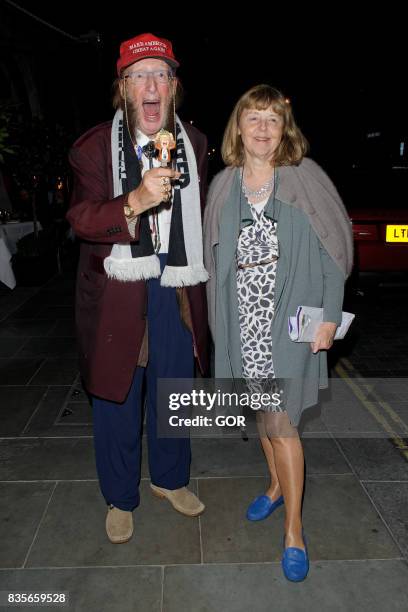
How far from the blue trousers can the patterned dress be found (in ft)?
1.12

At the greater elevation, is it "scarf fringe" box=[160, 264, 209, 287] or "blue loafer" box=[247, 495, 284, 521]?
"scarf fringe" box=[160, 264, 209, 287]

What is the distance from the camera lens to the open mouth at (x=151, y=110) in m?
2.18

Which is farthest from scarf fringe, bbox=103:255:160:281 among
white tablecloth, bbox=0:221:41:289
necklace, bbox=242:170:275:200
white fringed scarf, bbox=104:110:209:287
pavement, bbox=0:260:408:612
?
white tablecloth, bbox=0:221:41:289

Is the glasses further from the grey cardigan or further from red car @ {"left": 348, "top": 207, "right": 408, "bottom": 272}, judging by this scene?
red car @ {"left": 348, "top": 207, "right": 408, "bottom": 272}

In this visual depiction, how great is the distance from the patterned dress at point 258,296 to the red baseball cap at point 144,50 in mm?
728

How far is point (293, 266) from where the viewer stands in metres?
2.19

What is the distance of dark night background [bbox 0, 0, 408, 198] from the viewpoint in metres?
13.0

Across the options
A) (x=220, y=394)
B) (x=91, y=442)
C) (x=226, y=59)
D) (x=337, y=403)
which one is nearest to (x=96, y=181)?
(x=220, y=394)

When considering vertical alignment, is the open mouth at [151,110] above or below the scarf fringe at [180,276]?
above

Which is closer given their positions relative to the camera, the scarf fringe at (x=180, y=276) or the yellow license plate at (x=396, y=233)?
the scarf fringe at (x=180, y=276)

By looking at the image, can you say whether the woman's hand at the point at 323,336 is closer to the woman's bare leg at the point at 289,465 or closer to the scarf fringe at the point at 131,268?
the woman's bare leg at the point at 289,465

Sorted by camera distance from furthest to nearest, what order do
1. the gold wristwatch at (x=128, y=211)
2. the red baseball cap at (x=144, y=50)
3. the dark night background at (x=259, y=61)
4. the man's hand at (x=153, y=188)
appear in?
the dark night background at (x=259, y=61) → the red baseball cap at (x=144, y=50) → the gold wristwatch at (x=128, y=211) → the man's hand at (x=153, y=188)

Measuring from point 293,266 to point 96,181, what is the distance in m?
0.91

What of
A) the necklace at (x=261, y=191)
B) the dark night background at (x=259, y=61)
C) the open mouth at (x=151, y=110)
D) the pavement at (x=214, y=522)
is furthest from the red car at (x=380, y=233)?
the open mouth at (x=151, y=110)
